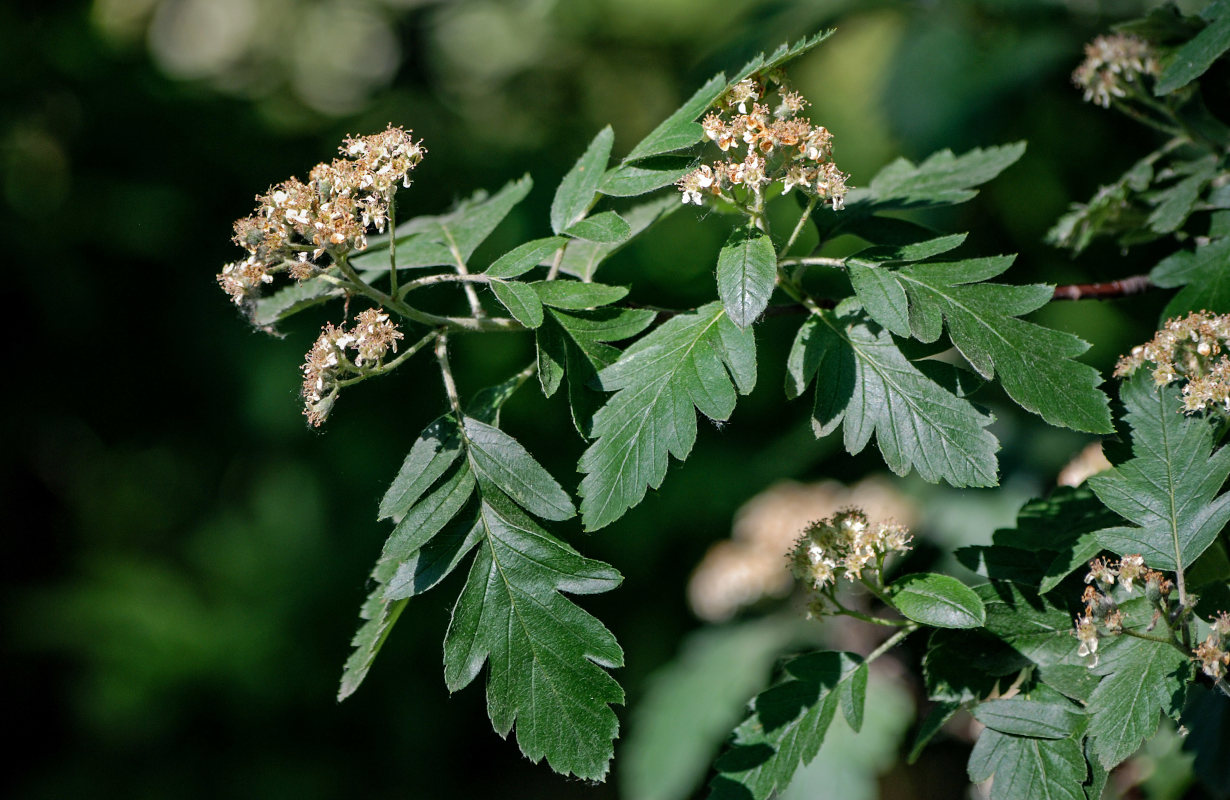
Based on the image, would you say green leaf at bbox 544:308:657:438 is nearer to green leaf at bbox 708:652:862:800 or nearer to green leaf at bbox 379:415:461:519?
green leaf at bbox 379:415:461:519

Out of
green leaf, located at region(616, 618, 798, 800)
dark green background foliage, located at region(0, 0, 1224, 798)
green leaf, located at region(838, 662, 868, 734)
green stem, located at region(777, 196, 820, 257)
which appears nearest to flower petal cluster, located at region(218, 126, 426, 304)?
green stem, located at region(777, 196, 820, 257)

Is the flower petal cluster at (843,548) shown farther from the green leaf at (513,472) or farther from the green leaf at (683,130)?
the green leaf at (683,130)

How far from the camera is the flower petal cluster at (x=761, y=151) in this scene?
30.9 inches

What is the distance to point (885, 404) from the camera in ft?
2.64

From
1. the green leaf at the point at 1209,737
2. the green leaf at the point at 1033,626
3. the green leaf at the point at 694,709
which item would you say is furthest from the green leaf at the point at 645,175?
the green leaf at the point at 694,709

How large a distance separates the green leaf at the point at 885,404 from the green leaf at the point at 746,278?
10 centimetres

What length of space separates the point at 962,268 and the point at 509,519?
0.44 meters

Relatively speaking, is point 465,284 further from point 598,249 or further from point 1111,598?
point 1111,598

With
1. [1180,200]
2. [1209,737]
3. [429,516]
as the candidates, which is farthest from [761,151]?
[1209,737]

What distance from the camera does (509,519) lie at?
83 cm

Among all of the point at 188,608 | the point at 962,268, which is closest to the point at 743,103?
the point at 962,268

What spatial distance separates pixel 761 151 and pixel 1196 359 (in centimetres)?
39

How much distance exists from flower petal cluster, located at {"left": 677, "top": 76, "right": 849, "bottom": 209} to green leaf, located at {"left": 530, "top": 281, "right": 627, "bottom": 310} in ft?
0.35

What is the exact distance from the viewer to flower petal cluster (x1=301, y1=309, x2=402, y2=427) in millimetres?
811
